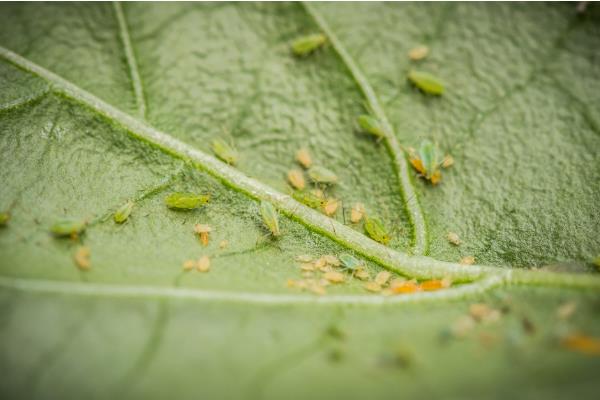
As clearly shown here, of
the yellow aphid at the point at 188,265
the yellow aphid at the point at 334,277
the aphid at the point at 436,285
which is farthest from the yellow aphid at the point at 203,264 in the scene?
the aphid at the point at 436,285

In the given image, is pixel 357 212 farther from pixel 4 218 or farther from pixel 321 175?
pixel 4 218

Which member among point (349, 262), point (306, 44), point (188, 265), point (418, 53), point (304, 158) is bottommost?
point (349, 262)

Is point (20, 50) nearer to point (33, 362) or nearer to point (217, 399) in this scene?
point (33, 362)

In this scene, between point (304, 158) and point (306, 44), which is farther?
point (306, 44)

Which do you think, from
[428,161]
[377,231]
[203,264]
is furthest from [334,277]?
[428,161]

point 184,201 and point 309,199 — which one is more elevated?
point 184,201

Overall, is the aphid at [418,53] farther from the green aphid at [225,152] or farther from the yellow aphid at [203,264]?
the yellow aphid at [203,264]

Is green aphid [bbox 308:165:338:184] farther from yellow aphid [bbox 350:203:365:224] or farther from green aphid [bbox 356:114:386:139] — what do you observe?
green aphid [bbox 356:114:386:139]
